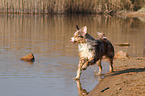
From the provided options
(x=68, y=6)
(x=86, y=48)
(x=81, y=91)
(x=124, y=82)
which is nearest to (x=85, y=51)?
(x=86, y=48)

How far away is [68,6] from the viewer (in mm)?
46906

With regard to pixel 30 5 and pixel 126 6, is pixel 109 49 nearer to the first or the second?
pixel 30 5

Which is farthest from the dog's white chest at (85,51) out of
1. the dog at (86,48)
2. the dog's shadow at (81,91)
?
the dog's shadow at (81,91)

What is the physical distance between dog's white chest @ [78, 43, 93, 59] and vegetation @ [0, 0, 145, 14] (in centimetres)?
3451

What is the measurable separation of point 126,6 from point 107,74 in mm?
42098

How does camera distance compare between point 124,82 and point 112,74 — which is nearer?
point 124,82

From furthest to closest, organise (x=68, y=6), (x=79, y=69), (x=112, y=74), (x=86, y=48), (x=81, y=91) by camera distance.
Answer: (x=68, y=6), (x=112, y=74), (x=79, y=69), (x=86, y=48), (x=81, y=91)

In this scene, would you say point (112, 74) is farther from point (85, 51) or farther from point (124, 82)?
point (124, 82)

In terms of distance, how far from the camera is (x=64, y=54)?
596 inches

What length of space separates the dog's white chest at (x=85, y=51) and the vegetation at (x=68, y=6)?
34512 millimetres

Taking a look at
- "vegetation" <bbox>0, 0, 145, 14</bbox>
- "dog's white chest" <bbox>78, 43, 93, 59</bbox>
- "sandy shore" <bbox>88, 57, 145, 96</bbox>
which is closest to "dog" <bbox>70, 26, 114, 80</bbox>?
"dog's white chest" <bbox>78, 43, 93, 59</bbox>

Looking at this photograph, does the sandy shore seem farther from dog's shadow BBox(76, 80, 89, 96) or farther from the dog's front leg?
the dog's front leg

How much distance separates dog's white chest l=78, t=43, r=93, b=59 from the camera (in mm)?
9835

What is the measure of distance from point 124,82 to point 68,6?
126ft
